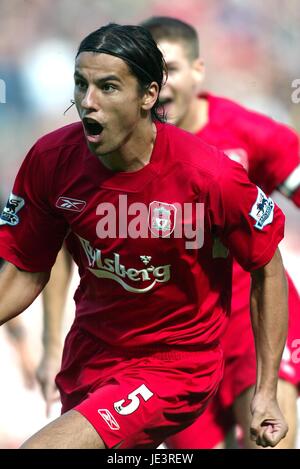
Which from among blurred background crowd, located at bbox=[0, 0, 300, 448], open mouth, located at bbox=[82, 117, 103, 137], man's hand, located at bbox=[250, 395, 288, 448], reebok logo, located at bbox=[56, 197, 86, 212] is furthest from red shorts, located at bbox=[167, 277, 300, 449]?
blurred background crowd, located at bbox=[0, 0, 300, 448]

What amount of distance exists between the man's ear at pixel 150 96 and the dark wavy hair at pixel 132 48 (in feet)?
0.05

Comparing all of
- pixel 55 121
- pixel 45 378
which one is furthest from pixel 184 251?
pixel 55 121

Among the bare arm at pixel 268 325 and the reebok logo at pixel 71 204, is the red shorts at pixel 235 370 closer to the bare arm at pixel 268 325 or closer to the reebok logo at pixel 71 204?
the bare arm at pixel 268 325

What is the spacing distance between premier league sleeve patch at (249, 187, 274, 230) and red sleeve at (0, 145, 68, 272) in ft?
2.34

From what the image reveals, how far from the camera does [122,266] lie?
11.8ft

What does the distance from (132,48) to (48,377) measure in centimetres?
181

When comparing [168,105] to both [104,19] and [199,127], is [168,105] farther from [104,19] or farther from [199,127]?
[104,19]

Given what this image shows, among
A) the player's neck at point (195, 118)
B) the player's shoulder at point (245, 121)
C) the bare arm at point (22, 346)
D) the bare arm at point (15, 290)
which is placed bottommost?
the bare arm at point (22, 346)

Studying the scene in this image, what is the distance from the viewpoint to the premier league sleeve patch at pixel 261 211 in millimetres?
3551

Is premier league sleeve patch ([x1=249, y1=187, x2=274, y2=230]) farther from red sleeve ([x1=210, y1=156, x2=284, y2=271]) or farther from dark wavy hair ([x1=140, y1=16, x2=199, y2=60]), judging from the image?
dark wavy hair ([x1=140, y1=16, x2=199, y2=60])

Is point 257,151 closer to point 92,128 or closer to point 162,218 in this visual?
point 162,218

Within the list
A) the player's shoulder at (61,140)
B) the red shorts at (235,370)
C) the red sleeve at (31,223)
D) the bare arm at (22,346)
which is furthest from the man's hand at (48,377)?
the bare arm at (22,346)

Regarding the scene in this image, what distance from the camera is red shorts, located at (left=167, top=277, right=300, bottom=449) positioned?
486 cm

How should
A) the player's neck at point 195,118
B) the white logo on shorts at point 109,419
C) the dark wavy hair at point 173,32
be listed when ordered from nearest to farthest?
the white logo on shorts at point 109,419, the player's neck at point 195,118, the dark wavy hair at point 173,32
